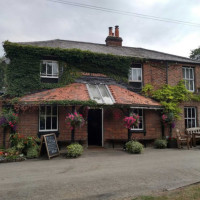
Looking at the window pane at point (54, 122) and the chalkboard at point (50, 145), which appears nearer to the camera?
the chalkboard at point (50, 145)

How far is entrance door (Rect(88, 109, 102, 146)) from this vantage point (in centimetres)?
1145

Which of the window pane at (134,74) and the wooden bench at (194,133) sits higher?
the window pane at (134,74)

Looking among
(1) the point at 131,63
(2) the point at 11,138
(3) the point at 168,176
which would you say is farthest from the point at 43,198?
(1) the point at 131,63

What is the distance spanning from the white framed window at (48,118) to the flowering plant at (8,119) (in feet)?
4.70

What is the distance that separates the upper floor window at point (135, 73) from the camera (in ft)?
41.0

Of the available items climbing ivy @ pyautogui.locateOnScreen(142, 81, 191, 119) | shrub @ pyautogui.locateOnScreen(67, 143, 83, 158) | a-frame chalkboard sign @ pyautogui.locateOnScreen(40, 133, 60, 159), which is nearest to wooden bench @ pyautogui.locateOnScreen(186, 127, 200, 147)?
climbing ivy @ pyautogui.locateOnScreen(142, 81, 191, 119)

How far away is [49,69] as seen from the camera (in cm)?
1120

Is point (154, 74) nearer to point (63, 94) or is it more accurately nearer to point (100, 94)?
point (100, 94)

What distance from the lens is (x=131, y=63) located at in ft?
40.7

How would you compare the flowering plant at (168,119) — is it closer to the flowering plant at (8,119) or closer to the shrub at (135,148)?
the shrub at (135,148)

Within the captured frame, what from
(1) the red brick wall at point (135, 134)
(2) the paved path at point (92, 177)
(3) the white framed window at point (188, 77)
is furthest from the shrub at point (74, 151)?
(3) the white framed window at point (188, 77)

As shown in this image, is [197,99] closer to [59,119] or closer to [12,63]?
[59,119]

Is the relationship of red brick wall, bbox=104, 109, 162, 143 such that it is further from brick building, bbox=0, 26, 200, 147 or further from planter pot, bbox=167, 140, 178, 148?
planter pot, bbox=167, 140, 178, 148

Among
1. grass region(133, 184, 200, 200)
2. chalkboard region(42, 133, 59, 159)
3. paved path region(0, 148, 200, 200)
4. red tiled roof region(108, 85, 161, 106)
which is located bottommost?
paved path region(0, 148, 200, 200)
